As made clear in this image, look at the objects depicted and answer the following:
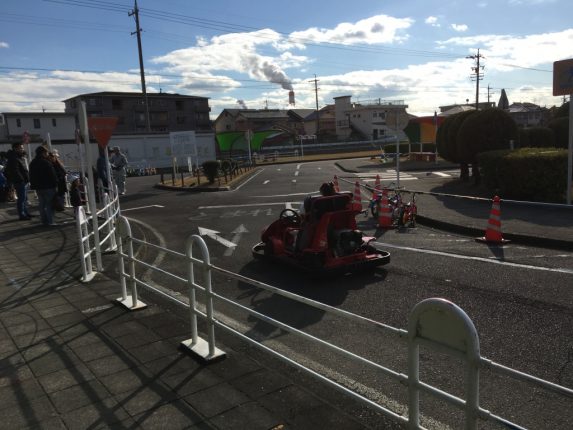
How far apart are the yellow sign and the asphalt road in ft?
18.4

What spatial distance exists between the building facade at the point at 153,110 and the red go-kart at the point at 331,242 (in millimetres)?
69038

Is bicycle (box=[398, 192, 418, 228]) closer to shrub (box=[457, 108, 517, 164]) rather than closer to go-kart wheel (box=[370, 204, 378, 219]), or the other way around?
go-kart wheel (box=[370, 204, 378, 219])

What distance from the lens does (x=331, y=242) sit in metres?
6.96

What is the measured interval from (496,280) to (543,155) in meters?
8.14

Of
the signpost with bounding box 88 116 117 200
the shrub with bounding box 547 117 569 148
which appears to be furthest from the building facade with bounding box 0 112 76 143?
the signpost with bounding box 88 116 117 200

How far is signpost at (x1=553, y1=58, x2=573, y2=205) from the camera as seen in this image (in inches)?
470

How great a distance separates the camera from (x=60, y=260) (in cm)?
820

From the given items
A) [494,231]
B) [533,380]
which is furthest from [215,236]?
[533,380]

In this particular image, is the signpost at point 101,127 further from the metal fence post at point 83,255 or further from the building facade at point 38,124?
the building facade at point 38,124

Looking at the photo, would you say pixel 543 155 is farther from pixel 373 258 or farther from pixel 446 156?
pixel 373 258

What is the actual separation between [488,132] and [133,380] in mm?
15948

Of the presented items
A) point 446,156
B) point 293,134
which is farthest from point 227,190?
point 293,134

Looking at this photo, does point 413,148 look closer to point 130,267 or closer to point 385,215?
point 385,215

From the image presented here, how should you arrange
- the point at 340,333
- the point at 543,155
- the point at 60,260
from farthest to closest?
the point at 543,155 → the point at 60,260 → the point at 340,333
